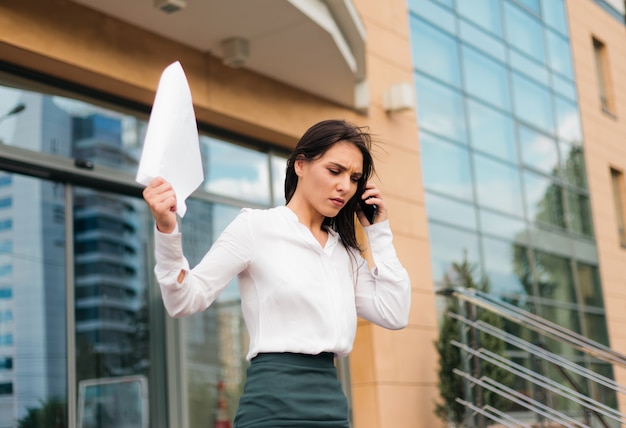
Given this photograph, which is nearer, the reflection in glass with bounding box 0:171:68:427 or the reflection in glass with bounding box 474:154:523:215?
the reflection in glass with bounding box 0:171:68:427

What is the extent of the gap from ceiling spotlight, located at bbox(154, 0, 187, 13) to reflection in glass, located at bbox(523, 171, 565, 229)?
21.2ft

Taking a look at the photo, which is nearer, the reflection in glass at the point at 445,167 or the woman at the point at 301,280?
the woman at the point at 301,280

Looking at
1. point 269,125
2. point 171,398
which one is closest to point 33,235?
point 171,398

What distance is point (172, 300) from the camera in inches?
78.5

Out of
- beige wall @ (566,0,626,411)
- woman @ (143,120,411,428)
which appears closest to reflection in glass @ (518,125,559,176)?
beige wall @ (566,0,626,411)

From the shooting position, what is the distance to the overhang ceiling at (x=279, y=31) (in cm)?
569

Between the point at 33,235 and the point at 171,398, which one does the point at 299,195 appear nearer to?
the point at 33,235

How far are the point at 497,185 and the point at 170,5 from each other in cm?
577

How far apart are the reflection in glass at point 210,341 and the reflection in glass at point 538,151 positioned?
5.45 metres

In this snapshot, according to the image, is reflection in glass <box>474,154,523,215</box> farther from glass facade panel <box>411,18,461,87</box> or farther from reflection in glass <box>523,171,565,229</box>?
glass facade panel <box>411,18,461,87</box>

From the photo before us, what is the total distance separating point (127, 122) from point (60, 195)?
0.75 meters

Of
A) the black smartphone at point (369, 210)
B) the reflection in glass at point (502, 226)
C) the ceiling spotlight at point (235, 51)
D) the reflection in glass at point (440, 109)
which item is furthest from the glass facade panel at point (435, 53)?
the black smartphone at point (369, 210)

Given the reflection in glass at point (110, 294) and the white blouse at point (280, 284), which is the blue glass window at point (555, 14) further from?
the white blouse at point (280, 284)

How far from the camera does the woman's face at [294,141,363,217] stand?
2258mm
